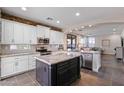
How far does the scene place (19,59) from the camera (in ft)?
14.0

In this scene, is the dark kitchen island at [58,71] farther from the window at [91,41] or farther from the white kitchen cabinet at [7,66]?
the window at [91,41]

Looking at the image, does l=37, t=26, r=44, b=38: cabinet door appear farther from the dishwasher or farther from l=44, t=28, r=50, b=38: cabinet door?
the dishwasher

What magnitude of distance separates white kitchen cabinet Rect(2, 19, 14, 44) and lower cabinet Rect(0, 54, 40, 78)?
2.47ft

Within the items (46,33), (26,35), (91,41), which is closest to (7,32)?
(26,35)

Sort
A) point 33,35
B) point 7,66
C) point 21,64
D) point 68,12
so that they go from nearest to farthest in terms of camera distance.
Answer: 1. point 7,66
2. point 68,12
3. point 21,64
4. point 33,35

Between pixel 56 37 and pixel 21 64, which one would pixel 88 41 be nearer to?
pixel 56 37

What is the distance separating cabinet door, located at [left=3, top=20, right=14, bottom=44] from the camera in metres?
3.99

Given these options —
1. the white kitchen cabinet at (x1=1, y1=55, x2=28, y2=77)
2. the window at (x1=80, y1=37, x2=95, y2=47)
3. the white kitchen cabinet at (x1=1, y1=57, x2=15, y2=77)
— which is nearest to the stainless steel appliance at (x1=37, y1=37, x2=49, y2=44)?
the white kitchen cabinet at (x1=1, y1=55, x2=28, y2=77)

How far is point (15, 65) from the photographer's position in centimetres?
411

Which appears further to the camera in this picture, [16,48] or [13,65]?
[16,48]

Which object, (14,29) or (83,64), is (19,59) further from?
(83,64)

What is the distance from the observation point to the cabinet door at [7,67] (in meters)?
3.69

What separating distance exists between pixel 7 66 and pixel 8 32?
54.9 inches
